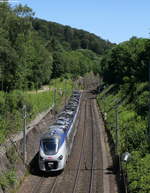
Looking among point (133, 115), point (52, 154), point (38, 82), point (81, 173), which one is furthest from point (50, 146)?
point (38, 82)

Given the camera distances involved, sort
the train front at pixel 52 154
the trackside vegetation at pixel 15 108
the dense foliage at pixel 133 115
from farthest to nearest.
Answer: the trackside vegetation at pixel 15 108 < the train front at pixel 52 154 < the dense foliage at pixel 133 115

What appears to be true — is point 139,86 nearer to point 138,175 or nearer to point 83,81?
point 138,175

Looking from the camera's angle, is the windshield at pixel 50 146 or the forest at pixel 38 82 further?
the forest at pixel 38 82

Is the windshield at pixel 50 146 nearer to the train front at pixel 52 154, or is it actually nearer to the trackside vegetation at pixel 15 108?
the train front at pixel 52 154

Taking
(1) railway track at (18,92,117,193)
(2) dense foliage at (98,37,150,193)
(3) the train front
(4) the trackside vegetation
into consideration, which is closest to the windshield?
(3) the train front

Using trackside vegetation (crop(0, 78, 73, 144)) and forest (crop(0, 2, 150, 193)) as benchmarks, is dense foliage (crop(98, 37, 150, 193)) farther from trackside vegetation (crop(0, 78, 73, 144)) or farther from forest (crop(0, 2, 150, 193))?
trackside vegetation (crop(0, 78, 73, 144))

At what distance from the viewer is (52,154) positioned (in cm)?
2441

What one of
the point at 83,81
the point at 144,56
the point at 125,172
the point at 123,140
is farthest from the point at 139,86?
the point at 83,81

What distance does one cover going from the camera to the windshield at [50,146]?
2461cm

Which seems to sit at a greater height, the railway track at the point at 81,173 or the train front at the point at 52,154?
the train front at the point at 52,154

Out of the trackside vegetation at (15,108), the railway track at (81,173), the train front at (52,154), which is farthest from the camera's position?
the trackside vegetation at (15,108)

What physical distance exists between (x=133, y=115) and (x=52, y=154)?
1714 cm

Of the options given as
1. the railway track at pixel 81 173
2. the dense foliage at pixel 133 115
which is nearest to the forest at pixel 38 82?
the dense foliage at pixel 133 115

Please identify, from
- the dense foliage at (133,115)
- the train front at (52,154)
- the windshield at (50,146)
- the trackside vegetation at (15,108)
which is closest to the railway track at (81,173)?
the train front at (52,154)
